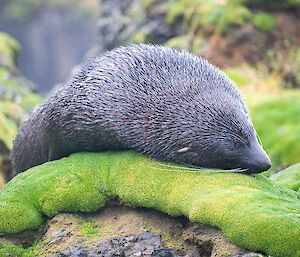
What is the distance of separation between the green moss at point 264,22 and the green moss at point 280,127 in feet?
13.5

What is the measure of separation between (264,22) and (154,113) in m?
11.0

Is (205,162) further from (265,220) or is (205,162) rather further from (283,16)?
(283,16)

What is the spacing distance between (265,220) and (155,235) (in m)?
1.32

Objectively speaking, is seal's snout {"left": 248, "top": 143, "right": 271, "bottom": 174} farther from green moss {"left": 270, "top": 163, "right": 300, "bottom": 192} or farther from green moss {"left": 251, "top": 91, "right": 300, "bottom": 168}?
green moss {"left": 251, "top": 91, "right": 300, "bottom": 168}

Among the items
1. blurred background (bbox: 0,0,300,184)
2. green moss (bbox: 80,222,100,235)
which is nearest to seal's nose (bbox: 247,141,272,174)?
green moss (bbox: 80,222,100,235)

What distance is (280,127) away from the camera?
10.9 meters

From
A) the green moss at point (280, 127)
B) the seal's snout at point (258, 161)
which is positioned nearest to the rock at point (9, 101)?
the seal's snout at point (258, 161)

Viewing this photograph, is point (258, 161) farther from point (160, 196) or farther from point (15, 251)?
point (15, 251)

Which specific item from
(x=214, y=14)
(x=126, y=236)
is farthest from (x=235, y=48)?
(x=126, y=236)

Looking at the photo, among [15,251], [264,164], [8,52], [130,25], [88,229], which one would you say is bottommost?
[15,251]

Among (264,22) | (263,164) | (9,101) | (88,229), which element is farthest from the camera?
(9,101)

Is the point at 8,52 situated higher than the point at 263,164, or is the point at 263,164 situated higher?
the point at 8,52

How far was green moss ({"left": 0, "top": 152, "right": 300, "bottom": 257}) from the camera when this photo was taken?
14.4 feet

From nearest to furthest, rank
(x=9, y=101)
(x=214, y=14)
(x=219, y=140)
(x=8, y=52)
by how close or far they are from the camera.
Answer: (x=219, y=140) < (x=214, y=14) < (x=9, y=101) < (x=8, y=52)
